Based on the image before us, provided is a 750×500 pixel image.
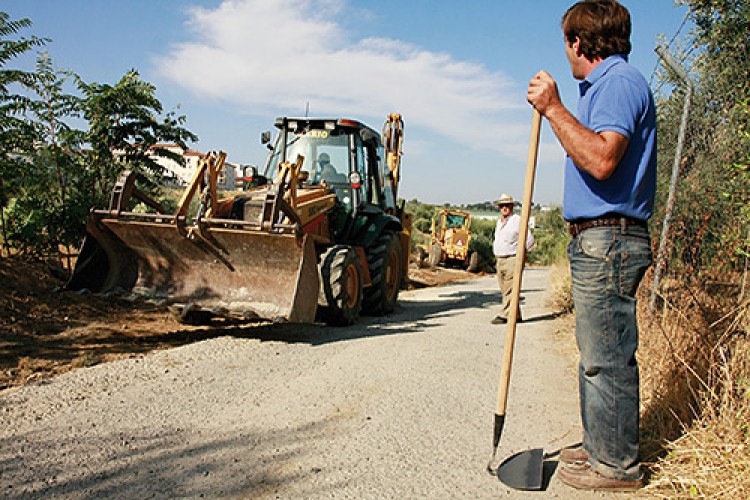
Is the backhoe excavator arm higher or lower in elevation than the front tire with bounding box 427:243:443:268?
higher

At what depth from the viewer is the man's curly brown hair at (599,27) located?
2.85 m

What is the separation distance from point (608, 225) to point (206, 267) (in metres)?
5.11

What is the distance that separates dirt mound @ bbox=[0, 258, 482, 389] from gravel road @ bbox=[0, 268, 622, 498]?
0.72 metres

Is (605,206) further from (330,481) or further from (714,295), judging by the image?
(714,295)

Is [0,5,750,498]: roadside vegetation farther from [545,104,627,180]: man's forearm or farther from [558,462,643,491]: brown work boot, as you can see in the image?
[545,104,627,180]: man's forearm

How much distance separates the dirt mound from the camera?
18.9ft

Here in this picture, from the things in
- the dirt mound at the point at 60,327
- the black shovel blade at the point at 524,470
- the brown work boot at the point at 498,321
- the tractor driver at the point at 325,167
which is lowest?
the dirt mound at the point at 60,327

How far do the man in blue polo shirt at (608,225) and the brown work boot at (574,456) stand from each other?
16 cm

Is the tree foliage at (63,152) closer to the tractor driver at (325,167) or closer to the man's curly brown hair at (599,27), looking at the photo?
the tractor driver at (325,167)

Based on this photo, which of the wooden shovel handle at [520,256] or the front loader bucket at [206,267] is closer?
the wooden shovel handle at [520,256]

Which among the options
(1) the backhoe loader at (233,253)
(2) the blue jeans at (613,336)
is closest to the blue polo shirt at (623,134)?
(2) the blue jeans at (613,336)

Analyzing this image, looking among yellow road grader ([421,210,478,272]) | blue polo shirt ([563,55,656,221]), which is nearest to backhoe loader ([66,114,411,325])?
blue polo shirt ([563,55,656,221])

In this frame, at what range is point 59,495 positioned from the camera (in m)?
2.90

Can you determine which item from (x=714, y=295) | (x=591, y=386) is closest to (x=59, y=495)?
(x=591, y=386)
